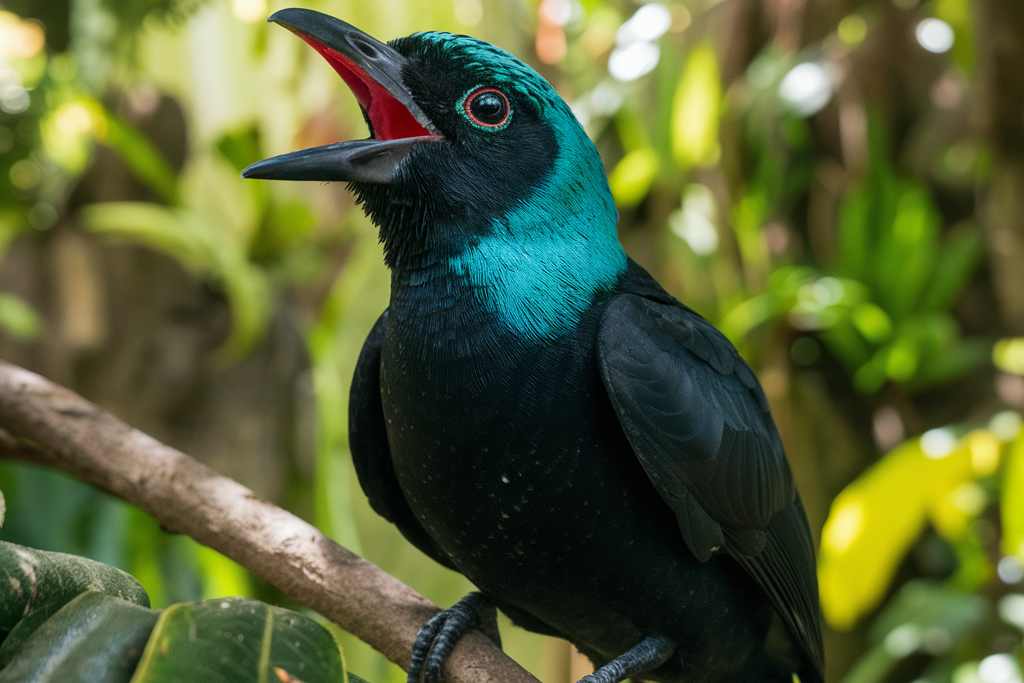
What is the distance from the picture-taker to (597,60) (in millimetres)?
3678

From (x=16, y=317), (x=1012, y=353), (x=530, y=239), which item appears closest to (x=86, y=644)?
(x=530, y=239)

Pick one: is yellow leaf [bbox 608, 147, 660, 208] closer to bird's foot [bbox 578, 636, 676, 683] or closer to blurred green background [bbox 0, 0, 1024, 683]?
blurred green background [bbox 0, 0, 1024, 683]

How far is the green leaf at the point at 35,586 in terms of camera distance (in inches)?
29.2

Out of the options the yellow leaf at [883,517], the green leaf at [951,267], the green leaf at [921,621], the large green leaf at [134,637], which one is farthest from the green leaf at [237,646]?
the green leaf at [951,267]

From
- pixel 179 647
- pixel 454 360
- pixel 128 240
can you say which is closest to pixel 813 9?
pixel 128 240

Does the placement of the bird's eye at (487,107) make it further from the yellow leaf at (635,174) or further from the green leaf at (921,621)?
the green leaf at (921,621)

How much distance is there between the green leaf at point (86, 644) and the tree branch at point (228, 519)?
379 millimetres

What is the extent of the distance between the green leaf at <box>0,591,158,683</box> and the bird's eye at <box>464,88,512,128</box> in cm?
63

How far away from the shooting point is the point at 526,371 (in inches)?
37.8

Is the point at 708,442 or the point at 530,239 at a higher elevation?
the point at 530,239

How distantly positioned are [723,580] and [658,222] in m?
2.30

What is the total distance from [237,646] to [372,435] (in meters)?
0.50

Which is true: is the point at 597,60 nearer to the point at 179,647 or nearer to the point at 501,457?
the point at 501,457

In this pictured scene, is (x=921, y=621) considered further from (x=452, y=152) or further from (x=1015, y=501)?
(x=452, y=152)
